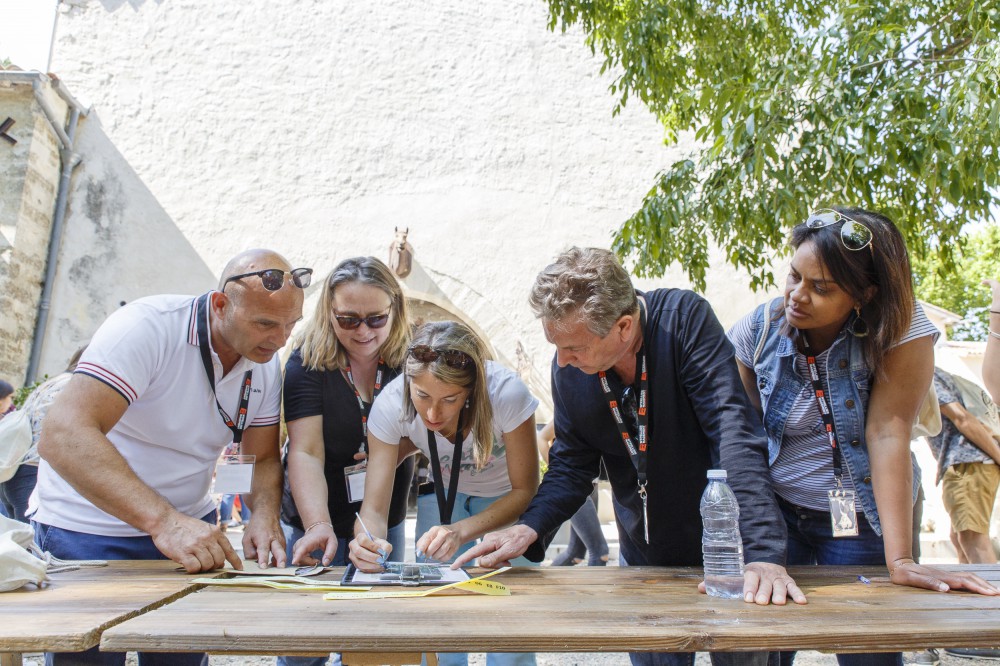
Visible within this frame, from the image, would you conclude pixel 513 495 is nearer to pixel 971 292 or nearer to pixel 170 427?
pixel 170 427

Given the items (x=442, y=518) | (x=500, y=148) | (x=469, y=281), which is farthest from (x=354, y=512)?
(x=500, y=148)

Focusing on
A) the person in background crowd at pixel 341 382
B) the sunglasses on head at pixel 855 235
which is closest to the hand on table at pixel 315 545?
the person in background crowd at pixel 341 382

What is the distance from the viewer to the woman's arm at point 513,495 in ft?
7.55

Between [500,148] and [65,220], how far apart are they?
5.66 metres

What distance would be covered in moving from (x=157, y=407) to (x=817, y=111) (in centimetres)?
330

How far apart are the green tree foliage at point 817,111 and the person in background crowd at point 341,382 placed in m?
2.02

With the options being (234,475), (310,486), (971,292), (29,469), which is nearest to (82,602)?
(234,475)

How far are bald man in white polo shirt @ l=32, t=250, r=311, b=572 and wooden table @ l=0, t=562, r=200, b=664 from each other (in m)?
0.12

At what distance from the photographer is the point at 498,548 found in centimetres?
207

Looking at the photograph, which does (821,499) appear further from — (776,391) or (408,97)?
(408,97)

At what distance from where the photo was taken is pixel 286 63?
10.4 meters

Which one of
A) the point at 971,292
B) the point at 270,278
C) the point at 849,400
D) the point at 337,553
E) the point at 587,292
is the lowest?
the point at 337,553

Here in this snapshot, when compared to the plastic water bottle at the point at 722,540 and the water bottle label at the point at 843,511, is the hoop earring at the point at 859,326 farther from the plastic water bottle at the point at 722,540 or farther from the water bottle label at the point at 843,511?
the plastic water bottle at the point at 722,540

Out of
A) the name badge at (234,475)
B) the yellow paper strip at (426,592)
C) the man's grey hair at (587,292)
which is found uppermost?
the man's grey hair at (587,292)
